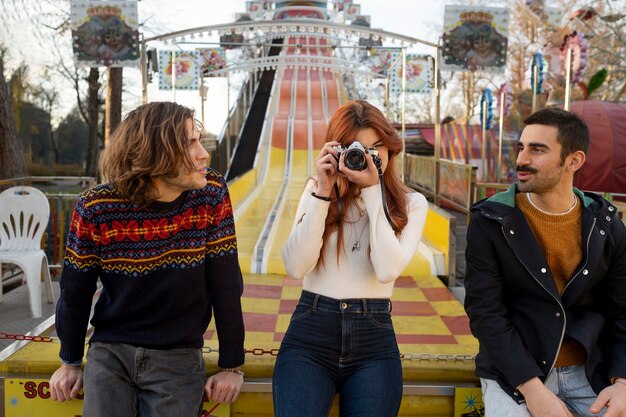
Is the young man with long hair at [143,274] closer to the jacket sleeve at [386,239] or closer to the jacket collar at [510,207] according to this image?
the jacket sleeve at [386,239]

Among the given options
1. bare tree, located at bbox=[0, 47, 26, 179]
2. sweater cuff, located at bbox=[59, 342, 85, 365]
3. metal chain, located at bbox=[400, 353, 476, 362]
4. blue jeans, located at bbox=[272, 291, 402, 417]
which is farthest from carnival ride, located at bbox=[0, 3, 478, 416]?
bare tree, located at bbox=[0, 47, 26, 179]

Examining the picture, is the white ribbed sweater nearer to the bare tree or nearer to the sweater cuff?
the sweater cuff

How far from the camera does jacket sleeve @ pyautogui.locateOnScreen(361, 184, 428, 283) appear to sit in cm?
204

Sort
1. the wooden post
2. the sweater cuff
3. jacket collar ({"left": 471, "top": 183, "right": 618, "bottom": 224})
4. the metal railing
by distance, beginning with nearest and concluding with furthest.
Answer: the sweater cuff < jacket collar ({"left": 471, "top": 183, "right": 618, "bottom": 224}) < the metal railing < the wooden post

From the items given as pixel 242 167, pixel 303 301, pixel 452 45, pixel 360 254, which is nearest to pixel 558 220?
pixel 360 254

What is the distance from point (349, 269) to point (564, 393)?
0.86 m

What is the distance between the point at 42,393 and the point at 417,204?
1.62 meters

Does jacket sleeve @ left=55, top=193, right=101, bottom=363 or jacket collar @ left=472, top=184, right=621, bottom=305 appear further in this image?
jacket collar @ left=472, top=184, right=621, bottom=305

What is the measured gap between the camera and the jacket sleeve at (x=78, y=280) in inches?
72.3

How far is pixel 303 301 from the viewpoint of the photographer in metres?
2.12

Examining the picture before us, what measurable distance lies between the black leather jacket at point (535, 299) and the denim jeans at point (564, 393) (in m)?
0.03

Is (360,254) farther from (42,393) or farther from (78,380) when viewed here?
(42,393)

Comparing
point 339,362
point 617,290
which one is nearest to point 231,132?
point 339,362

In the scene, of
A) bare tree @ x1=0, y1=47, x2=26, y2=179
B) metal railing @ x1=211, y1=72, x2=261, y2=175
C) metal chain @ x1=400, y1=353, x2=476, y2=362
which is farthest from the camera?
metal railing @ x1=211, y1=72, x2=261, y2=175
